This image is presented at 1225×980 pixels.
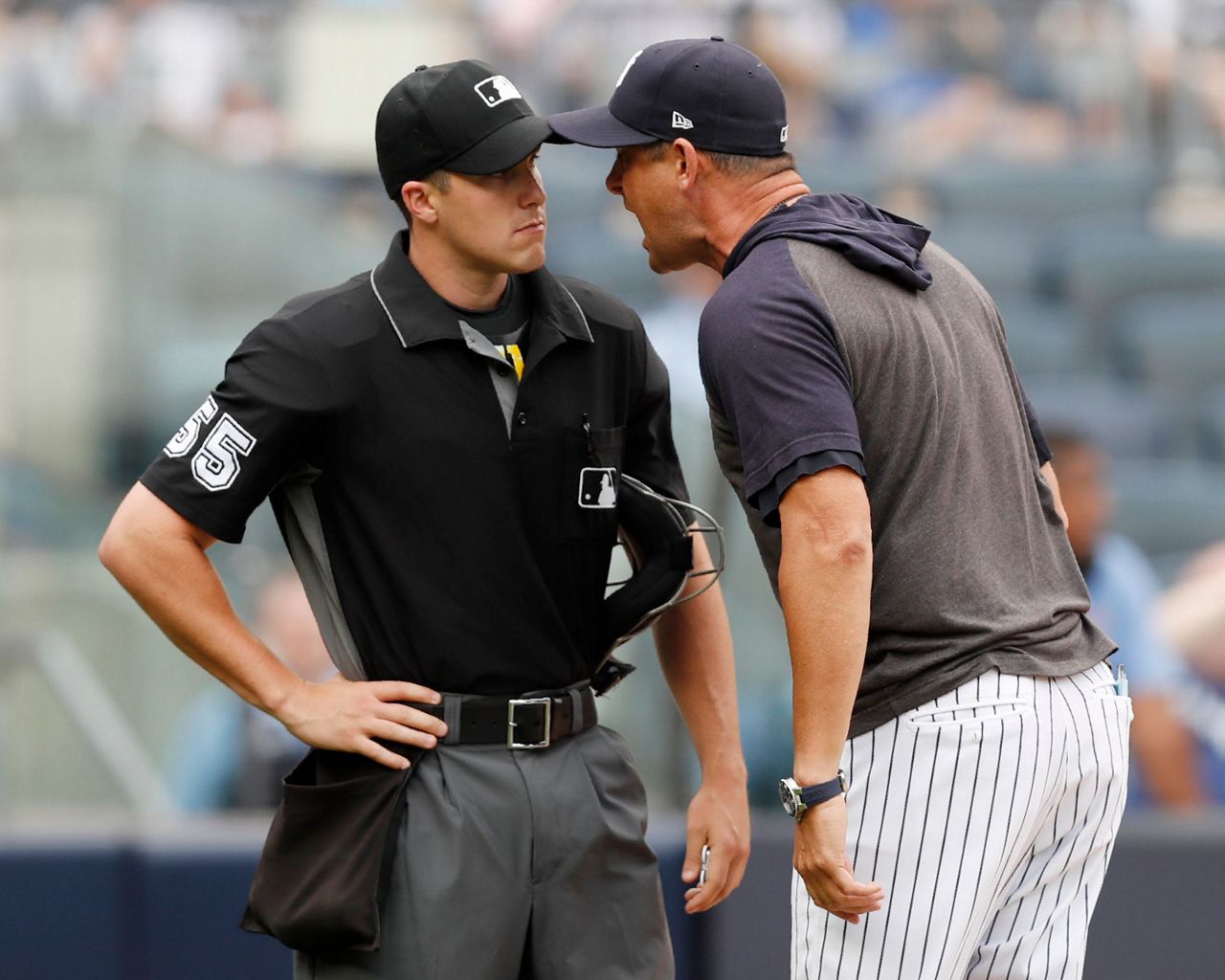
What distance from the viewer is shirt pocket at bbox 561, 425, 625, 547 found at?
2.49 meters

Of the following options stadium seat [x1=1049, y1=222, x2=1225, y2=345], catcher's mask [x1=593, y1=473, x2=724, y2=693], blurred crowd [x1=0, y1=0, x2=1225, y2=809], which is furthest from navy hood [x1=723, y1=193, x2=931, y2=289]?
stadium seat [x1=1049, y1=222, x2=1225, y2=345]

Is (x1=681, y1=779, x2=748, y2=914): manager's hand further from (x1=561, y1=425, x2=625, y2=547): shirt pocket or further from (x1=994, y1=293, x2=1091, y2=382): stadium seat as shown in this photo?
(x1=994, y1=293, x2=1091, y2=382): stadium seat

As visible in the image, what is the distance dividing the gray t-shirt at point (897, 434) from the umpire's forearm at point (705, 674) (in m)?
0.34

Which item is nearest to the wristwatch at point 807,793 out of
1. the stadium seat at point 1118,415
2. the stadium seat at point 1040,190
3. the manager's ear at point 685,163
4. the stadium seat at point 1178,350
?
the manager's ear at point 685,163

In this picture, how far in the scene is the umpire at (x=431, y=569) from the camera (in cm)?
236

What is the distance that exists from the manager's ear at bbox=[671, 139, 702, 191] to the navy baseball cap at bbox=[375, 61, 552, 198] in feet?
0.61

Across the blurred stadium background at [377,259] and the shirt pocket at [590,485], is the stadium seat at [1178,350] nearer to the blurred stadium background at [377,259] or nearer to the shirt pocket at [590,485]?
the blurred stadium background at [377,259]

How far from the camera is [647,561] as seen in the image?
264 centimetres

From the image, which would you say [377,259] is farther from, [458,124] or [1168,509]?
[458,124]

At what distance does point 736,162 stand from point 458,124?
0.39m

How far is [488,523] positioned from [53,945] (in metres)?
2.05

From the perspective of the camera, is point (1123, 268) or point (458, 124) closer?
point (458, 124)

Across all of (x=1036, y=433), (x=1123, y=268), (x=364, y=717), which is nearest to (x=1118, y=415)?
(x=1123, y=268)

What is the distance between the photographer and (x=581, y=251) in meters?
6.59
